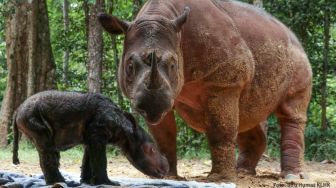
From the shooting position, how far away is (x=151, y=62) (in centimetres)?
518

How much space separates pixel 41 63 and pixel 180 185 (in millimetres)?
9153

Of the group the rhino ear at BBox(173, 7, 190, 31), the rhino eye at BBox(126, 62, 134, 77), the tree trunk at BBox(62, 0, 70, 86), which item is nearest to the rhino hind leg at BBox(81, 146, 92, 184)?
the rhino eye at BBox(126, 62, 134, 77)

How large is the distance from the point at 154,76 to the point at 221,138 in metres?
1.50

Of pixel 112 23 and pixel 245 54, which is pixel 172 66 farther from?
pixel 245 54

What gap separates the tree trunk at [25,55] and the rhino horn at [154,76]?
8.52 metres

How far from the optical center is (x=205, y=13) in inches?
254

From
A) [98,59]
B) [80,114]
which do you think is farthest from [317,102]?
[80,114]

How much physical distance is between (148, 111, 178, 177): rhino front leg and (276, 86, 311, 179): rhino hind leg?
146 centimetres

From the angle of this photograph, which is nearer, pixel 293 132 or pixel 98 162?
pixel 98 162

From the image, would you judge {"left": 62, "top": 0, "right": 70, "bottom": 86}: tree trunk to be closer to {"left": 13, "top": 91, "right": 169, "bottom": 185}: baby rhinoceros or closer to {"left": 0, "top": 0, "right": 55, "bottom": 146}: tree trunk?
{"left": 0, "top": 0, "right": 55, "bottom": 146}: tree trunk

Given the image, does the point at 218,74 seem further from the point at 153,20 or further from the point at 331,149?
the point at 331,149

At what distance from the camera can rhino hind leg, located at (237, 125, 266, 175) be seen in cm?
808

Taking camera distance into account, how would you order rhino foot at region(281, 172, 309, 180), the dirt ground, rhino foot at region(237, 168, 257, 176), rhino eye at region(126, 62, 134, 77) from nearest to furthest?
rhino eye at region(126, 62, 134, 77)
the dirt ground
rhino foot at region(281, 172, 309, 180)
rhino foot at region(237, 168, 257, 176)

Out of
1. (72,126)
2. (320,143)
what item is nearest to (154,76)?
(72,126)
